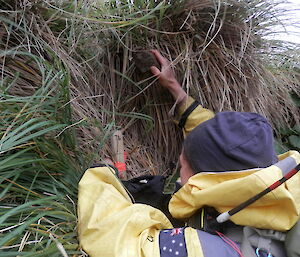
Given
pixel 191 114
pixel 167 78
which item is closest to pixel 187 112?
pixel 191 114

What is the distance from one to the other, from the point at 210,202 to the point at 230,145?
0.57 feet

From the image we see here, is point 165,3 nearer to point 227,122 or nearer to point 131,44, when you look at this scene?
point 131,44

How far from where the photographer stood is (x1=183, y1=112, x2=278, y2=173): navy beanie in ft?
3.28

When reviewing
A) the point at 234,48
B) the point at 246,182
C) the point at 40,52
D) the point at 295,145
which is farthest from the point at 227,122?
the point at 295,145

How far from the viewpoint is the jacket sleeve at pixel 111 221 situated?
86 cm

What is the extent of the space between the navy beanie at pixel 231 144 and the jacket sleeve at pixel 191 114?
0.95ft

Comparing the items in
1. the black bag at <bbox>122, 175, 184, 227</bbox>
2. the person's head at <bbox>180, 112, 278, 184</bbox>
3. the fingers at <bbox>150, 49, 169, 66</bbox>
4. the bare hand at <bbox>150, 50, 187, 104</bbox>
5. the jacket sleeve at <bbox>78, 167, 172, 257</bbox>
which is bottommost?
the black bag at <bbox>122, 175, 184, 227</bbox>

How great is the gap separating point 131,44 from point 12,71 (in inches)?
19.1

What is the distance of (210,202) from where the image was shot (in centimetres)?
94

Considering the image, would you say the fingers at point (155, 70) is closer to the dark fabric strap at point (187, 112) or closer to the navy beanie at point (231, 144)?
the dark fabric strap at point (187, 112)

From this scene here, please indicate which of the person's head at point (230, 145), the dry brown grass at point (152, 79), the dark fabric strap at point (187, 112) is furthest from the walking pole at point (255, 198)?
the dark fabric strap at point (187, 112)

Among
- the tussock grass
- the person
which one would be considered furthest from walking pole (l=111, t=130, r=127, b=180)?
the person

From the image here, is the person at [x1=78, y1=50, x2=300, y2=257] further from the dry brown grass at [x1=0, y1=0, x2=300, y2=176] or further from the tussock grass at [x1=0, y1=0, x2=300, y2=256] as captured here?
the dry brown grass at [x1=0, y1=0, x2=300, y2=176]

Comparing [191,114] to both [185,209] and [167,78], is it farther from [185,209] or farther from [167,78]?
[185,209]
